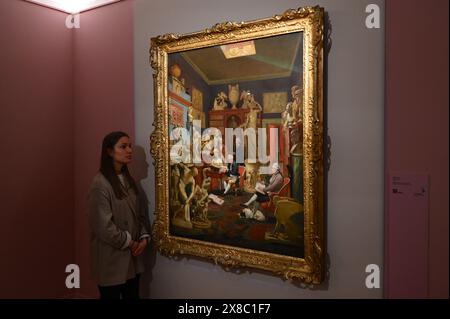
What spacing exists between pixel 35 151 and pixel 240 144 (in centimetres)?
158

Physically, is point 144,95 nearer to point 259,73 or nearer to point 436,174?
point 259,73

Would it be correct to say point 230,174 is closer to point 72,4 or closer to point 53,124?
point 53,124

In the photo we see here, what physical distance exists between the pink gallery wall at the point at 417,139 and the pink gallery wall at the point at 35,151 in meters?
2.30

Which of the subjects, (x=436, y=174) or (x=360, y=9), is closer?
(x=436, y=174)

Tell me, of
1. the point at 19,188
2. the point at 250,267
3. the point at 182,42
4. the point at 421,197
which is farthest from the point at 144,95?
the point at 421,197

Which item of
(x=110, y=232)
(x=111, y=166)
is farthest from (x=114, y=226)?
(x=111, y=166)

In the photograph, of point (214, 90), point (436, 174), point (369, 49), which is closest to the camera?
point (436, 174)

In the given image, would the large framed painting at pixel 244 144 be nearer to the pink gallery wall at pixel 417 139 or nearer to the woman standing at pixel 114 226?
the woman standing at pixel 114 226

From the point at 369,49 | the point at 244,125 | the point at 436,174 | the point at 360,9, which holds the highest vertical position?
the point at 360,9

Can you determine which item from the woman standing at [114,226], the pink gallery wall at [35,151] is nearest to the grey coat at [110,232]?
the woman standing at [114,226]

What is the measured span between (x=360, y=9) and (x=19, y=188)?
95.4 inches

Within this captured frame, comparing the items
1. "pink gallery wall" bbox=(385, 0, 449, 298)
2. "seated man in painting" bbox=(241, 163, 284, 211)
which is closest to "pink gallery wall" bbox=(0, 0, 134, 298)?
"seated man in painting" bbox=(241, 163, 284, 211)

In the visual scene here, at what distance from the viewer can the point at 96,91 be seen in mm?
2553

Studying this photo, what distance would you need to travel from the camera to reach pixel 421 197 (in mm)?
1462
